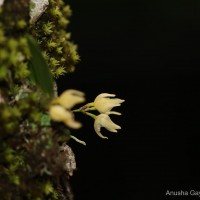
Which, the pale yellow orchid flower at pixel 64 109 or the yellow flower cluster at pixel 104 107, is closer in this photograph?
the pale yellow orchid flower at pixel 64 109

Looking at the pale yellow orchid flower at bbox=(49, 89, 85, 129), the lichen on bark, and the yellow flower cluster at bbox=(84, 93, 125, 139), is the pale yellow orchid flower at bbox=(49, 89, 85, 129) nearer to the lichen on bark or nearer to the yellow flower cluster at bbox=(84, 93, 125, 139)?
the lichen on bark

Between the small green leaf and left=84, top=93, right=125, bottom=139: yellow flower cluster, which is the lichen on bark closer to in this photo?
the small green leaf

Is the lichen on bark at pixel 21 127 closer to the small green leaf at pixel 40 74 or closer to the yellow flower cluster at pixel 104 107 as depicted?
the small green leaf at pixel 40 74

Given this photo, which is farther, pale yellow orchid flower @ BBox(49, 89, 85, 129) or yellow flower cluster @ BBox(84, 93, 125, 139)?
yellow flower cluster @ BBox(84, 93, 125, 139)

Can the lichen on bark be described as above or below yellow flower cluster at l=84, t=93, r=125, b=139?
below

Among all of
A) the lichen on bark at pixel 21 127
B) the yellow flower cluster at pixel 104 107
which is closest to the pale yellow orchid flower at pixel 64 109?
the lichen on bark at pixel 21 127

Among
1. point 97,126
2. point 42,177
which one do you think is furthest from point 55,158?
point 97,126

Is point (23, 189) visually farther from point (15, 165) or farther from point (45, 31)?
point (45, 31)

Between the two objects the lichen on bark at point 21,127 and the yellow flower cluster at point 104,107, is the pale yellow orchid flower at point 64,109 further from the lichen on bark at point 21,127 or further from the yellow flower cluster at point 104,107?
the yellow flower cluster at point 104,107

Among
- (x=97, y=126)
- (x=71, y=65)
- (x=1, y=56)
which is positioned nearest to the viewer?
(x=1, y=56)

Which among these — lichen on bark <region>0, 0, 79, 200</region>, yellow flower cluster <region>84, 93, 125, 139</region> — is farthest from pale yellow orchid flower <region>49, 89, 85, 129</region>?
yellow flower cluster <region>84, 93, 125, 139</region>

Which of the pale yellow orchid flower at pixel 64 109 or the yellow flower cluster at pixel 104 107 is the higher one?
the yellow flower cluster at pixel 104 107
